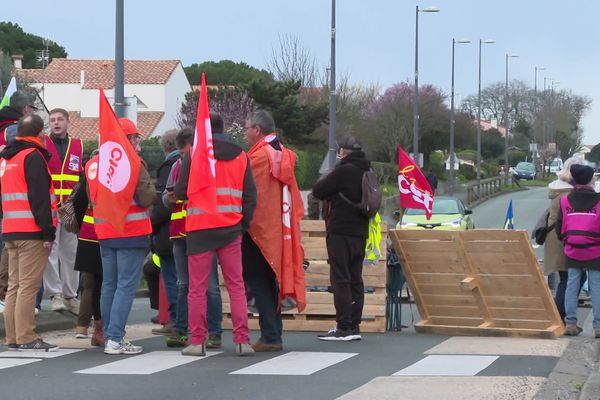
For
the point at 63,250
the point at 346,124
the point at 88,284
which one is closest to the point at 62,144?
the point at 63,250

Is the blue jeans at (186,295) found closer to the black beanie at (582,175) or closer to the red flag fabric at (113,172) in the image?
the red flag fabric at (113,172)

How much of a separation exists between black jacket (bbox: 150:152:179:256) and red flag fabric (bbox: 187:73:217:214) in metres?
1.37

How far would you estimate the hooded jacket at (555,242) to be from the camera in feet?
44.9

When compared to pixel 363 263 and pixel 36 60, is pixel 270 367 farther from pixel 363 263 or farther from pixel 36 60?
pixel 36 60

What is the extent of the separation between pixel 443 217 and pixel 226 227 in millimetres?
23471

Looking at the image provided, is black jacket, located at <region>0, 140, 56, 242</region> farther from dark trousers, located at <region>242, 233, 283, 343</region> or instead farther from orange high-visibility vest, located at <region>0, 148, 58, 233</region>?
dark trousers, located at <region>242, 233, 283, 343</region>

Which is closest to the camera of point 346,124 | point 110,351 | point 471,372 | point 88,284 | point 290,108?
point 471,372

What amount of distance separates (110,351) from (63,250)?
286cm

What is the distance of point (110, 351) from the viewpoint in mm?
10117

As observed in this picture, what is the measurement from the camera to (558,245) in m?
13.8

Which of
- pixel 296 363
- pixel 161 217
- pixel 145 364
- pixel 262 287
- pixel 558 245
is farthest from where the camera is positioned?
pixel 558 245

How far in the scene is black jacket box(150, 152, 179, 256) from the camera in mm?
11156

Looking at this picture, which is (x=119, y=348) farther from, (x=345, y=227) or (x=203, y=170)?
(x=345, y=227)

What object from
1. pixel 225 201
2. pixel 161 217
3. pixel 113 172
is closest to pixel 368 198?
pixel 161 217
